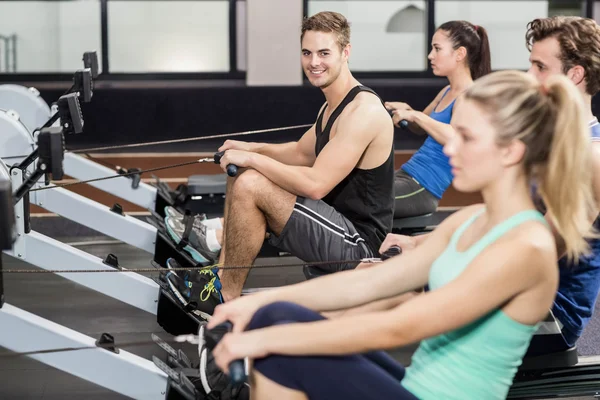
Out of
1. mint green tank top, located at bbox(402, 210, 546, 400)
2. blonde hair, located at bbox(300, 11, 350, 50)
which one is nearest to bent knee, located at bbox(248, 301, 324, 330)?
mint green tank top, located at bbox(402, 210, 546, 400)

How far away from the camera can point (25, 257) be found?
3119 millimetres

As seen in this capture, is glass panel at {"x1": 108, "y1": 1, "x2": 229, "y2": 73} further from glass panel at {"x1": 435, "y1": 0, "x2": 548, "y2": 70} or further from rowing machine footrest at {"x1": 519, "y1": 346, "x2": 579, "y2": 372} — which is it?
rowing machine footrest at {"x1": 519, "y1": 346, "x2": 579, "y2": 372}

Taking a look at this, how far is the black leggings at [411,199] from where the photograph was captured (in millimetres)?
3590

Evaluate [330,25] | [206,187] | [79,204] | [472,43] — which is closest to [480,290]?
[330,25]

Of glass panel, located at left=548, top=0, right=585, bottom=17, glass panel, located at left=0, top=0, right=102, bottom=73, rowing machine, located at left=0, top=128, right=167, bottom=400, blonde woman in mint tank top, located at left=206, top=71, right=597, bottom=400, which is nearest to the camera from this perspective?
blonde woman in mint tank top, located at left=206, top=71, right=597, bottom=400

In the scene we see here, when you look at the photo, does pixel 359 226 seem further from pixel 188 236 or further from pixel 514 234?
pixel 514 234

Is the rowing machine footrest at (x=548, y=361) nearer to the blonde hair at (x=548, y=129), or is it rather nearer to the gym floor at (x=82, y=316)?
the gym floor at (x=82, y=316)

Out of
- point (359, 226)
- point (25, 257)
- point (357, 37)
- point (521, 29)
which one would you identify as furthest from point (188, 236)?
point (521, 29)

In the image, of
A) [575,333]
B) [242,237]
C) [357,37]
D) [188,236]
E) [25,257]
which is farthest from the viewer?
[357,37]

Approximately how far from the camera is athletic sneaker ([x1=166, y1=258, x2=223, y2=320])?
2.86 m

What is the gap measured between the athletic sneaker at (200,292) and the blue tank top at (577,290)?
1084mm

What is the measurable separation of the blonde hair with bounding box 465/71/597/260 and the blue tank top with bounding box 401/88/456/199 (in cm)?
213

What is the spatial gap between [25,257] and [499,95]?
6.96ft

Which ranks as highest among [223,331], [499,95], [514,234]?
[499,95]
